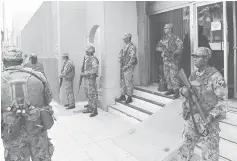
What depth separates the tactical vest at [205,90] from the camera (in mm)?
3076

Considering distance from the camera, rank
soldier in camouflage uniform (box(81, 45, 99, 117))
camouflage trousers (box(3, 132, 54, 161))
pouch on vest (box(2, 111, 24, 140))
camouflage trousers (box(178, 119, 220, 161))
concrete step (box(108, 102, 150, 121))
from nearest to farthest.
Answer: pouch on vest (box(2, 111, 24, 140))
camouflage trousers (box(3, 132, 54, 161))
camouflage trousers (box(178, 119, 220, 161))
concrete step (box(108, 102, 150, 121))
soldier in camouflage uniform (box(81, 45, 99, 117))

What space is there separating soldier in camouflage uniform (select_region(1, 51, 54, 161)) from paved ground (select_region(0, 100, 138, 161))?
136 cm

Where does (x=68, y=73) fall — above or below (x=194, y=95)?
above

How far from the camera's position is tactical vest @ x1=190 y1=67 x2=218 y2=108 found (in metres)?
3.08

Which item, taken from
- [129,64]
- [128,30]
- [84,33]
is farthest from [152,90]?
[84,33]

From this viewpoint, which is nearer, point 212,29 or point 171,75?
point 212,29

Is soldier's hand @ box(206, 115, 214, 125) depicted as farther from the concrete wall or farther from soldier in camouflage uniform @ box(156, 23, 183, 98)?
the concrete wall

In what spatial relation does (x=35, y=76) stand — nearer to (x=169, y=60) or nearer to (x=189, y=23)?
(x=169, y=60)

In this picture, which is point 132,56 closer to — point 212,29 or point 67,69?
point 212,29

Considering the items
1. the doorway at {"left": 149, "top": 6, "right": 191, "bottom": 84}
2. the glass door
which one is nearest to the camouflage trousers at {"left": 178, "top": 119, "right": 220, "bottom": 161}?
the glass door

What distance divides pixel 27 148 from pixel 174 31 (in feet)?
17.1

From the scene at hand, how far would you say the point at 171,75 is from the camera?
19.7ft

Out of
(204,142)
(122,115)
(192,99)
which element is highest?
(192,99)

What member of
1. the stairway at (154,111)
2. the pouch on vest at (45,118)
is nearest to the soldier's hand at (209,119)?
the stairway at (154,111)
